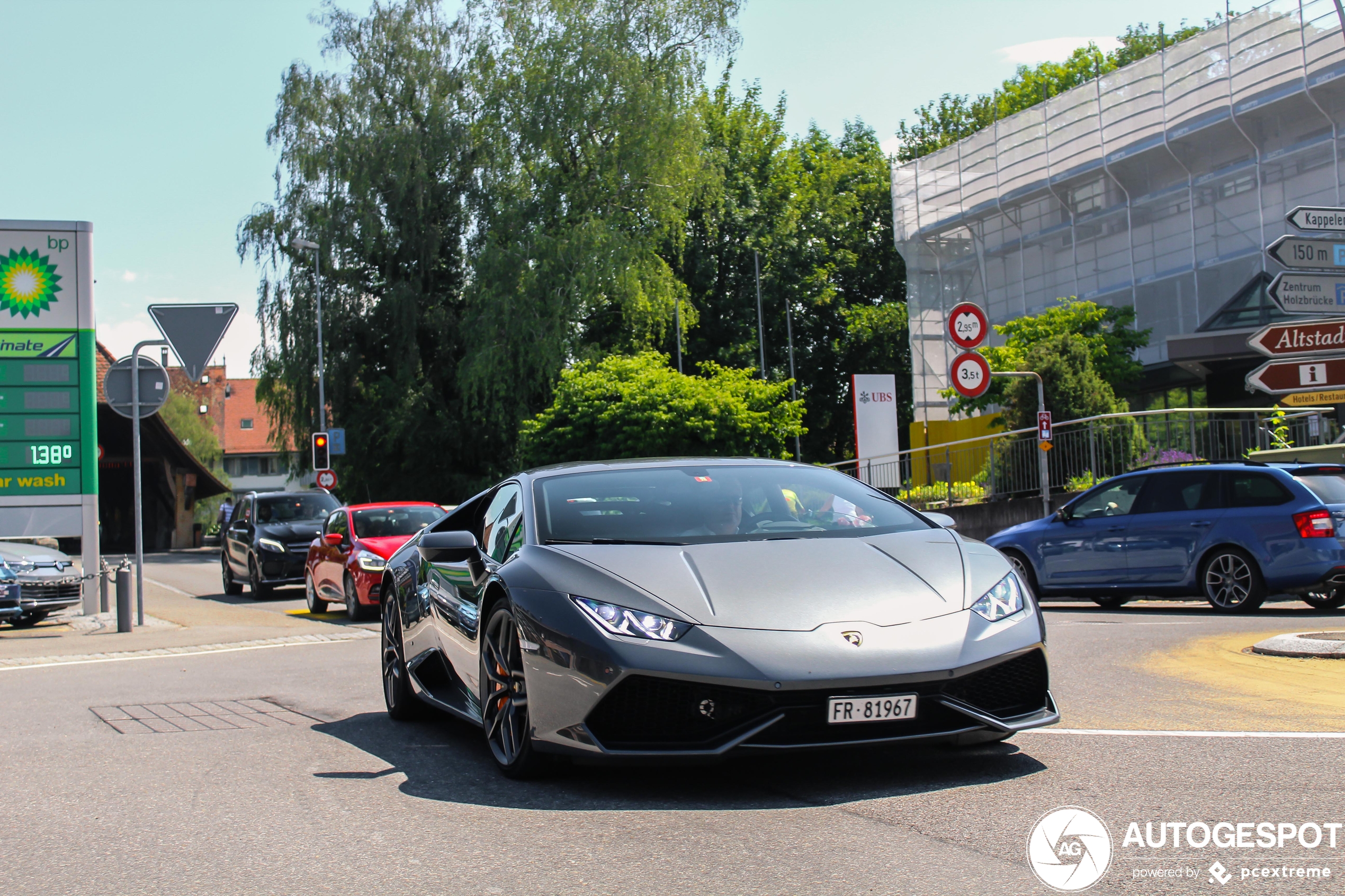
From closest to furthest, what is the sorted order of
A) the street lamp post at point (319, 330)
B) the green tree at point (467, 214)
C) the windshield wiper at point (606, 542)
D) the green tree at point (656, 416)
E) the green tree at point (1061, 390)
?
1. the windshield wiper at point (606, 542)
2. the green tree at point (1061, 390)
3. the green tree at point (656, 416)
4. the green tree at point (467, 214)
5. the street lamp post at point (319, 330)

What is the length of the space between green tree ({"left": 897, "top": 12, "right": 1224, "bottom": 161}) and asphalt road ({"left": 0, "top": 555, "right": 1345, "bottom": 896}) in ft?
175

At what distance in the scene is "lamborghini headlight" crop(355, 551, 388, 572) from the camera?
55.9 feet

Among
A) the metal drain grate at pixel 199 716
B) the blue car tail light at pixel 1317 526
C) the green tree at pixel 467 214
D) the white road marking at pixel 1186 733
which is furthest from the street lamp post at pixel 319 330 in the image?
the white road marking at pixel 1186 733

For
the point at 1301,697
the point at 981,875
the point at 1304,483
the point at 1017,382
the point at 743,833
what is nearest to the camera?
the point at 981,875

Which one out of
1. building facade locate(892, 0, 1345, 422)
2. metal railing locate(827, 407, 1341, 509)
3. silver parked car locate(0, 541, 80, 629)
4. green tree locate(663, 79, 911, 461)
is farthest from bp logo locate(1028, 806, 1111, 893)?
green tree locate(663, 79, 911, 461)

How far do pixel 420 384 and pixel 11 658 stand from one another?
29237 millimetres

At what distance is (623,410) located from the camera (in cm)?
3278

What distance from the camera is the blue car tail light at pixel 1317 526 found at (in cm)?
1273

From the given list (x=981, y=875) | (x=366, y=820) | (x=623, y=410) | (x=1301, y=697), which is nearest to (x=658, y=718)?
(x=366, y=820)

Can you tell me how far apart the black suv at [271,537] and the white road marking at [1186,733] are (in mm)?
18572

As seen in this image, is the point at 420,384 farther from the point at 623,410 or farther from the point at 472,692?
the point at 472,692

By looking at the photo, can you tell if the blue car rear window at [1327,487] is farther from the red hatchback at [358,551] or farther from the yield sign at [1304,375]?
the red hatchback at [358,551]

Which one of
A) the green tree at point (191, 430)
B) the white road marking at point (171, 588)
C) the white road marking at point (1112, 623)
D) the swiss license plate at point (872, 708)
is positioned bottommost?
the white road marking at point (171, 588)

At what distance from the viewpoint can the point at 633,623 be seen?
195 inches
